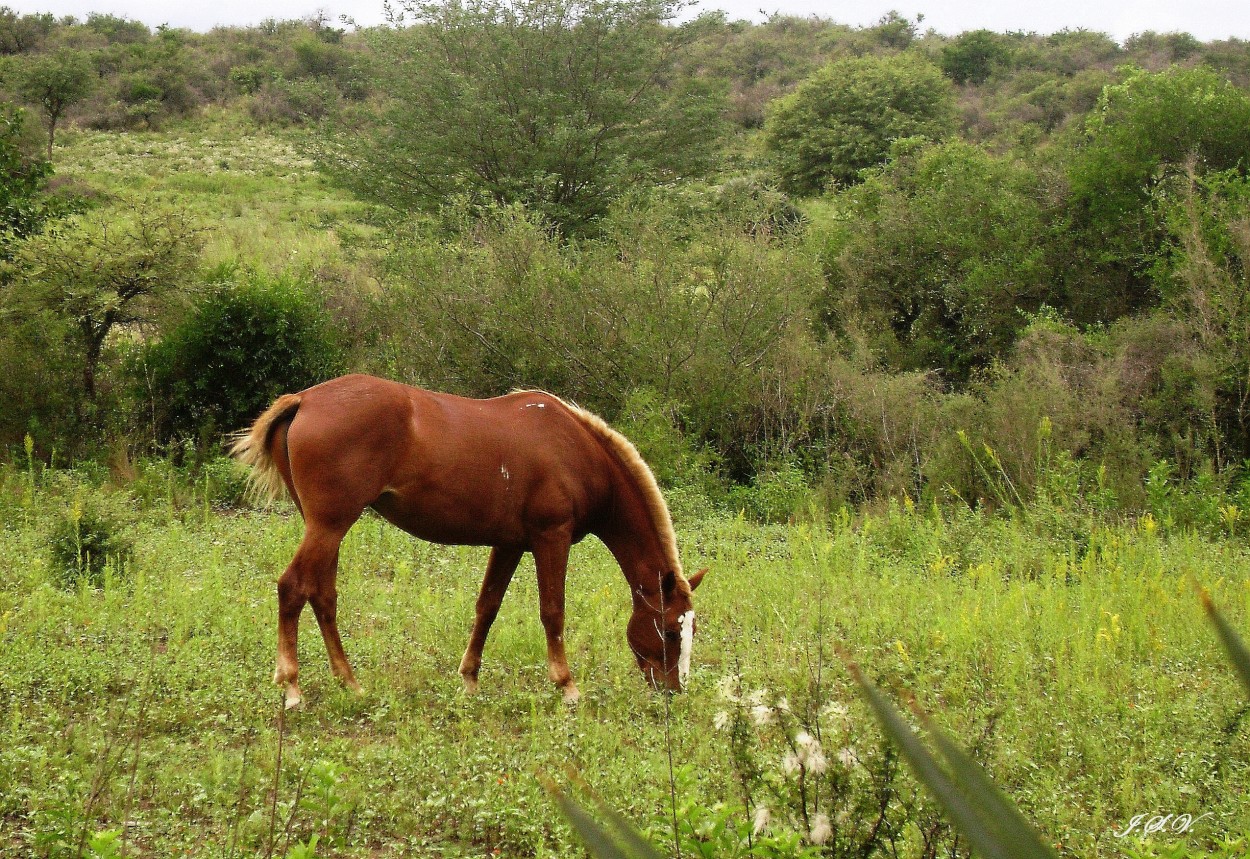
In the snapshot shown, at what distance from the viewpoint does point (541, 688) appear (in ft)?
17.8

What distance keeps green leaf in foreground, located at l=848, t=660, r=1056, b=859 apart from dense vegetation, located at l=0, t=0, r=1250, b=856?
1863mm

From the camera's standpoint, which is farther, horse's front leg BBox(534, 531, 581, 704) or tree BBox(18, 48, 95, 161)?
tree BBox(18, 48, 95, 161)

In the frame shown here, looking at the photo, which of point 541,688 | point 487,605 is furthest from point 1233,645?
point 487,605

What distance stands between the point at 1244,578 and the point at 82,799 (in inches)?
283

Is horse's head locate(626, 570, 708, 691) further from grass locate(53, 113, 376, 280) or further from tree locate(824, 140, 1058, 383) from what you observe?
grass locate(53, 113, 376, 280)

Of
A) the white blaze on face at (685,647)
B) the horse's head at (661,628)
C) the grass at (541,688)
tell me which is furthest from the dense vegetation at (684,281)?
the white blaze on face at (685,647)

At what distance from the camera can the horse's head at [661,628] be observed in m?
5.30

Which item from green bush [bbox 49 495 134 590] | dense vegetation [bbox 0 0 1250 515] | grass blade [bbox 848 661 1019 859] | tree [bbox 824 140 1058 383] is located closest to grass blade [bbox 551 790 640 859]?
grass blade [bbox 848 661 1019 859]

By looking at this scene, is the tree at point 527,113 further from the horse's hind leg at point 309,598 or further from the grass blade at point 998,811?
the grass blade at point 998,811

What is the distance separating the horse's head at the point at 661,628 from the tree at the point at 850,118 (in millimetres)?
21419

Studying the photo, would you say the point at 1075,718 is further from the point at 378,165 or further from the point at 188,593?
the point at 378,165

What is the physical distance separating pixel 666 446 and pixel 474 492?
5.76 m

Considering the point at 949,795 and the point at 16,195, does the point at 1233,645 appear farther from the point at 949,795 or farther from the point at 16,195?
the point at 16,195

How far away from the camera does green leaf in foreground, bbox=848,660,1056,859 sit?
0.63 metres
